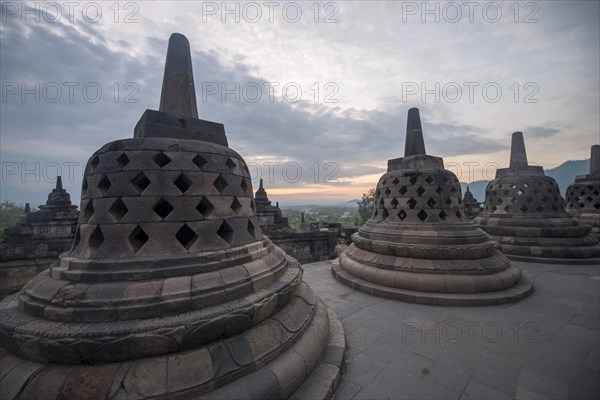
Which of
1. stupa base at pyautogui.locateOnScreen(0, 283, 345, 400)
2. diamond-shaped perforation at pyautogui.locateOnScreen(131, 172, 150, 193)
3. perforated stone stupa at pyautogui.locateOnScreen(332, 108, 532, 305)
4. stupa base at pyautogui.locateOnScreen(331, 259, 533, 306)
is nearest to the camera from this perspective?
stupa base at pyautogui.locateOnScreen(0, 283, 345, 400)

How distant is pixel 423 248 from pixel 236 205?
176 inches

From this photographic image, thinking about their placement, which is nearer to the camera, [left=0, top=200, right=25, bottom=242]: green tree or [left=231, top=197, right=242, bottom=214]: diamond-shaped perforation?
[left=231, top=197, right=242, bottom=214]: diamond-shaped perforation

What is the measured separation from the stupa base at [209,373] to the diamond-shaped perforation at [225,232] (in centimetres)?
111

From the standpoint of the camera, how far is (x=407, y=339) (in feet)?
12.1

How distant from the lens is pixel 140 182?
9.89 ft

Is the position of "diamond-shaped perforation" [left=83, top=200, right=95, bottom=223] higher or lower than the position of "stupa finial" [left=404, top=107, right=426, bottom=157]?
lower

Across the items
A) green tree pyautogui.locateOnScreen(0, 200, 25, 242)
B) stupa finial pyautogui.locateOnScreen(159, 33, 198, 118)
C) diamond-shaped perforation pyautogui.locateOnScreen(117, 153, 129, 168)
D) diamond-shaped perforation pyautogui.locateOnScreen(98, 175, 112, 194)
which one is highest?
stupa finial pyautogui.locateOnScreen(159, 33, 198, 118)

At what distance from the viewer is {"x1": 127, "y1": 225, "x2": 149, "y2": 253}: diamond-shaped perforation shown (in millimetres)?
2764

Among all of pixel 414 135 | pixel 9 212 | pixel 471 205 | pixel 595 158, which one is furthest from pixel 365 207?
pixel 9 212

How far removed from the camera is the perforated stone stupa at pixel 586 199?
11600 millimetres

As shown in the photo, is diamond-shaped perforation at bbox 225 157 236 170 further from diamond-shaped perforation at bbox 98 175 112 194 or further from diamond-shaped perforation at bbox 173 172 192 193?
diamond-shaped perforation at bbox 98 175 112 194

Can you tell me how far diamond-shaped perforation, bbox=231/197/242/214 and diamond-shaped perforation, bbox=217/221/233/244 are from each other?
0.26m

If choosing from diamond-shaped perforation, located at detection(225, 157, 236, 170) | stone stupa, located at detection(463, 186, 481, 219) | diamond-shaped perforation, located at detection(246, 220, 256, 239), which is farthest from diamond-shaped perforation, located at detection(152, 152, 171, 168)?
stone stupa, located at detection(463, 186, 481, 219)

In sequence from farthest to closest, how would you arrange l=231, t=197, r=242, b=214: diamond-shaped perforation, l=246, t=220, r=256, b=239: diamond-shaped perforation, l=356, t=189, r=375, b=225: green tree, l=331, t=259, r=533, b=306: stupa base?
l=356, t=189, r=375, b=225: green tree → l=331, t=259, r=533, b=306: stupa base → l=246, t=220, r=256, b=239: diamond-shaped perforation → l=231, t=197, r=242, b=214: diamond-shaped perforation
